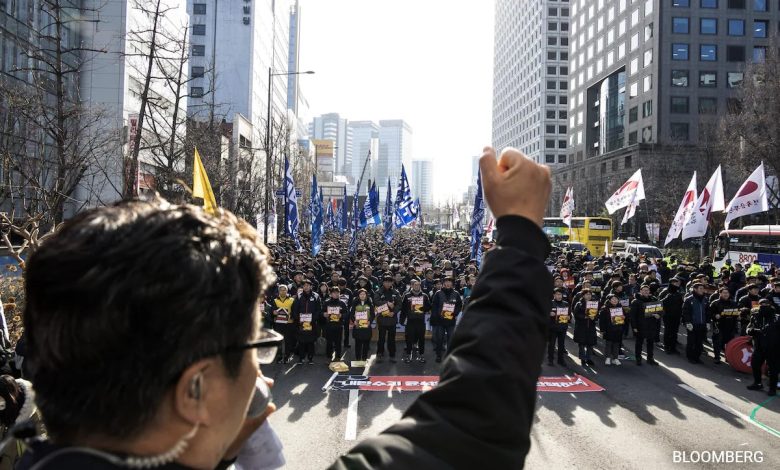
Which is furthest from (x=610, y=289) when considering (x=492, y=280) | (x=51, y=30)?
(x=51, y=30)

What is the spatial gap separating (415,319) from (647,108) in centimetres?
6006

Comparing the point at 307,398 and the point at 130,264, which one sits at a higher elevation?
the point at 130,264

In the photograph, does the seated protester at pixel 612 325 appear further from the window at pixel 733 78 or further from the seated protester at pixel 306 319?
the window at pixel 733 78

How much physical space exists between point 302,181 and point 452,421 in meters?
47.5

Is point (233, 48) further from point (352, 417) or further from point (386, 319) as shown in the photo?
point (352, 417)

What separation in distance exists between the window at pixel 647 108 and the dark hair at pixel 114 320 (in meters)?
68.7

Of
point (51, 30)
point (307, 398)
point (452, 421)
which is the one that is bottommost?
point (307, 398)

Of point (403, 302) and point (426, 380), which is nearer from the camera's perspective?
point (426, 380)

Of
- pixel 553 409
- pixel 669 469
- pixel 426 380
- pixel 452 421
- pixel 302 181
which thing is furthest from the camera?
pixel 302 181

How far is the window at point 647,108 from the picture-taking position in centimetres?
6161

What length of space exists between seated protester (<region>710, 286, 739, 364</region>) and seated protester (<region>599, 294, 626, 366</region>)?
230 centimetres

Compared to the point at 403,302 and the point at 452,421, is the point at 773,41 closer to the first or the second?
the point at 403,302

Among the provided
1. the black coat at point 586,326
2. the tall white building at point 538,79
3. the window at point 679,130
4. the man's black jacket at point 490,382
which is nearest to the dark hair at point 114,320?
the man's black jacket at point 490,382

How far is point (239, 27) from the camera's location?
7025cm
